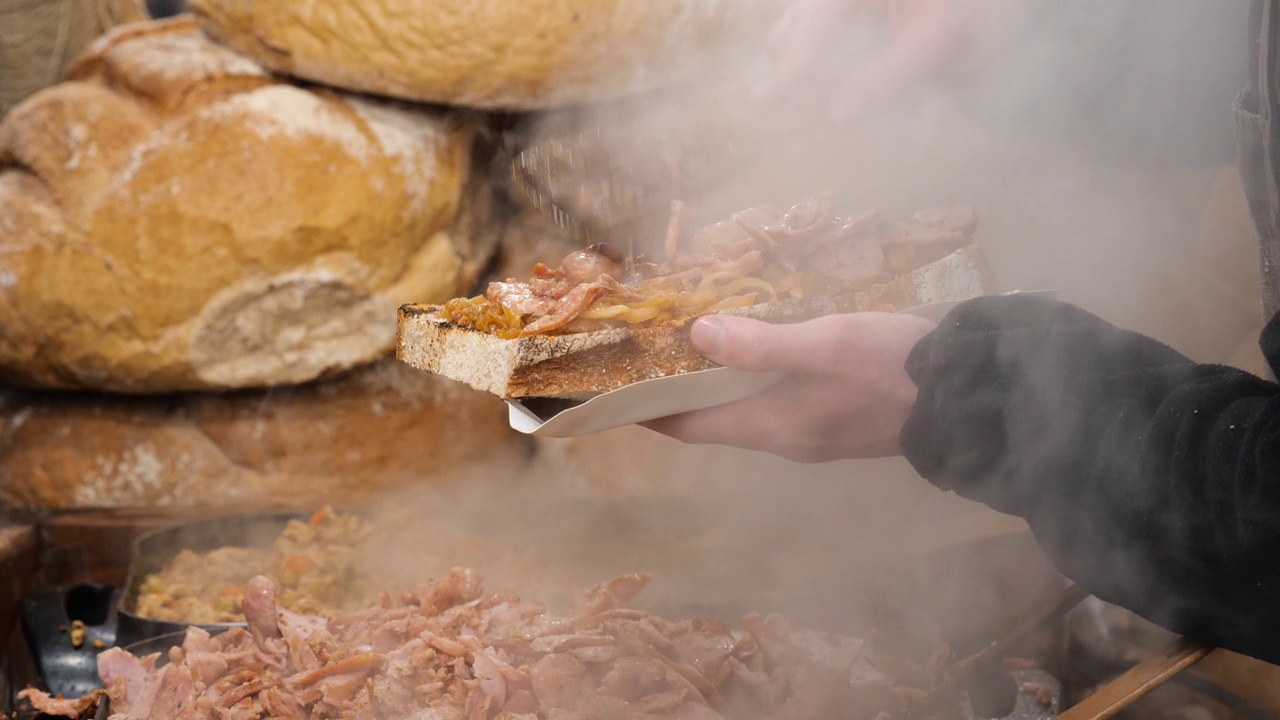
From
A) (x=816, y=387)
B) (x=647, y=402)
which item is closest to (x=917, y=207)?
(x=816, y=387)

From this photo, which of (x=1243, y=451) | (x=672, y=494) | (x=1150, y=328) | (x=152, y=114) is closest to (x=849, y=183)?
(x=1150, y=328)

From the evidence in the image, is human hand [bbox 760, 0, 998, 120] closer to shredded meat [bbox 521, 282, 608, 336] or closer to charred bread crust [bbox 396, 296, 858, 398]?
charred bread crust [bbox 396, 296, 858, 398]

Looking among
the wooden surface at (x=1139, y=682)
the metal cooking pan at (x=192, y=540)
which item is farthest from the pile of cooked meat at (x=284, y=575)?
the wooden surface at (x=1139, y=682)

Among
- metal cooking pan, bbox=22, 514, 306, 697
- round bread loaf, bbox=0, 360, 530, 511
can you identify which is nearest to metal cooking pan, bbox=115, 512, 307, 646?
metal cooking pan, bbox=22, 514, 306, 697

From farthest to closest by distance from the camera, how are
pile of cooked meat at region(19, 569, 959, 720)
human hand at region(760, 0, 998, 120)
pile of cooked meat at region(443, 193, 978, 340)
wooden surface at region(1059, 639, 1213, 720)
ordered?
human hand at region(760, 0, 998, 120) → pile of cooked meat at region(443, 193, 978, 340) → pile of cooked meat at region(19, 569, 959, 720) → wooden surface at region(1059, 639, 1213, 720)

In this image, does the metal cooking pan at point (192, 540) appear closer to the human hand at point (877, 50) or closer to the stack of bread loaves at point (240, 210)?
the stack of bread loaves at point (240, 210)

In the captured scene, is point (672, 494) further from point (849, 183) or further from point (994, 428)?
point (994, 428)
